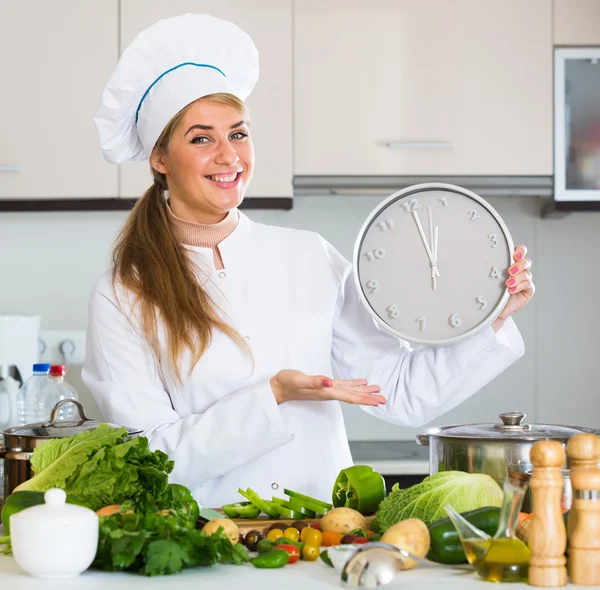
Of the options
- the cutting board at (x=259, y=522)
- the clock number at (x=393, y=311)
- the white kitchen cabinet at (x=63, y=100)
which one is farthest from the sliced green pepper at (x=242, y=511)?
the white kitchen cabinet at (x=63, y=100)

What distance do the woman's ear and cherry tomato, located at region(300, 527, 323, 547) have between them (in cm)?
94

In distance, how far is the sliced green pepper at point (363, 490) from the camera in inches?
50.7

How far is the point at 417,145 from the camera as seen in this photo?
2.83m

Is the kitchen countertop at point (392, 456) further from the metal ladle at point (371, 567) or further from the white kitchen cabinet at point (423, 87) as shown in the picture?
the metal ladle at point (371, 567)

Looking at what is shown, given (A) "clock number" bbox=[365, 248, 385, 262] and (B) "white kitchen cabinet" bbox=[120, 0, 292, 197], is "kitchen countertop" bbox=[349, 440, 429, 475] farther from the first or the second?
(A) "clock number" bbox=[365, 248, 385, 262]

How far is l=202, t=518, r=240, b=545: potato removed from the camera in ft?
3.59

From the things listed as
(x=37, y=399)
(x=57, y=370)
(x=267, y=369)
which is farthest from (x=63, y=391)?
(x=267, y=369)

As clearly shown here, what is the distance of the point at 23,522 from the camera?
3.24 feet

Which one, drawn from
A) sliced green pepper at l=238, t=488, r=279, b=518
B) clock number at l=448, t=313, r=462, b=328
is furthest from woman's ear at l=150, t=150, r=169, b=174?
sliced green pepper at l=238, t=488, r=279, b=518

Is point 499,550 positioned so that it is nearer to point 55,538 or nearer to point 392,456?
point 55,538

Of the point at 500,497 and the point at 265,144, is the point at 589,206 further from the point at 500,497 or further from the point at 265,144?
the point at 500,497

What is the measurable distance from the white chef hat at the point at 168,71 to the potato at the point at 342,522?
0.90 m

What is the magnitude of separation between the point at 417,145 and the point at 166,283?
4.35ft

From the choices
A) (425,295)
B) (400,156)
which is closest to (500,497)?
(425,295)
